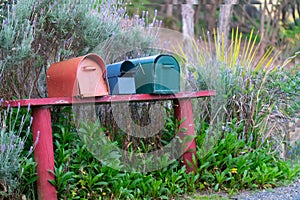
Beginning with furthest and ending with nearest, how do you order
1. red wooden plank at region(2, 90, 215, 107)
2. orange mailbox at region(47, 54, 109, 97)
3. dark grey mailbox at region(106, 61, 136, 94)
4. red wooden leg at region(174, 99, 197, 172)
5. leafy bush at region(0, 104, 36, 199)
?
red wooden leg at region(174, 99, 197, 172) → dark grey mailbox at region(106, 61, 136, 94) → orange mailbox at region(47, 54, 109, 97) → red wooden plank at region(2, 90, 215, 107) → leafy bush at region(0, 104, 36, 199)

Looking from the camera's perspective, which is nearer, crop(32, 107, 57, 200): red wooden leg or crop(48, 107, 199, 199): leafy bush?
crop(32, 107, 57, 200): red wooden leg

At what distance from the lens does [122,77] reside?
11.7ft

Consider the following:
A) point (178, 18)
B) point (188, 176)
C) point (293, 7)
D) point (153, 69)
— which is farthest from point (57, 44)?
point (178, 18)

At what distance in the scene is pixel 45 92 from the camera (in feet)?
13.2

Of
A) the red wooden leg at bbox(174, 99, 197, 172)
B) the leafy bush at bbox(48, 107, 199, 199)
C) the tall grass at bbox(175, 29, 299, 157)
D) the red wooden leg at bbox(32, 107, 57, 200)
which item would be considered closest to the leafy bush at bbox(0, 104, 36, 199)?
the red wooden leg at bbox(32, 107, 57, 200)

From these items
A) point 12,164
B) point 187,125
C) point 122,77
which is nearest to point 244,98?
point 187,125

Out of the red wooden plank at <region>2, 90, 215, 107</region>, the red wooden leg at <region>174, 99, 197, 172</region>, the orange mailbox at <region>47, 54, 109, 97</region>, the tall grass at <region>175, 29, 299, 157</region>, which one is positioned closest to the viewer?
the red wooden plank at <region>2, 90, 215, 107</region>

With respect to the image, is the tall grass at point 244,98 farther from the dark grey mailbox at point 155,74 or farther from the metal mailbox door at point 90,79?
the metal mailbox door at point 90,79

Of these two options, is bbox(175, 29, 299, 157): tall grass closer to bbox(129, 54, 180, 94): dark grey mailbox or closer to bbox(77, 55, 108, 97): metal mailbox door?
bbox(129, 54, 180, 94): dark grey mailbox

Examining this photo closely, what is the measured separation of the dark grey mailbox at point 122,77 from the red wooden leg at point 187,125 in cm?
61

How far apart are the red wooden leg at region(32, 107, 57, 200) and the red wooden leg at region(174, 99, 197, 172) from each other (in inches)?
52.9

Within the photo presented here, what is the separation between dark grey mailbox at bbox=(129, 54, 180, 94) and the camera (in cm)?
356

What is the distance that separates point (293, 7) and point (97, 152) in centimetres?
1276

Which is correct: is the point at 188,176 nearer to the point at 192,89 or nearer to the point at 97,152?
the point at 97,152
